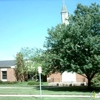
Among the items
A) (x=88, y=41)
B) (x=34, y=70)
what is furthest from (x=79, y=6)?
(x=34, y=70)

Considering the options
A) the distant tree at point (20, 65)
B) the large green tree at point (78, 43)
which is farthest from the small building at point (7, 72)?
the large green tree at point (78, 43)

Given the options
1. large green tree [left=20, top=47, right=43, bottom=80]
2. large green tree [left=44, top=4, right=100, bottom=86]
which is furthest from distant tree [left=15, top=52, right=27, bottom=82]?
large green tree [left=44, top=4, right=100, bottom=86]

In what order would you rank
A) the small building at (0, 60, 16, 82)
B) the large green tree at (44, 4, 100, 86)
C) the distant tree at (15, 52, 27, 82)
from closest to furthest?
1. the large green tree at (44, 4, 100, 86)
2. the distant tree at (15, 52, 27, 82)
3. the small building at (0, 60, 16, 82)

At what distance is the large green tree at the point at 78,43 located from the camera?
83.8ft

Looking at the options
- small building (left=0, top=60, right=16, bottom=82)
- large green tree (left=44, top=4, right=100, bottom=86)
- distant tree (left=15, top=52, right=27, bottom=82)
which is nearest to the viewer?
large green tree (left=44, top=4, right=100, bottom=86)

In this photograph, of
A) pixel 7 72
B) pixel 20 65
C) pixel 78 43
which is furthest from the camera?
pixel 7 72

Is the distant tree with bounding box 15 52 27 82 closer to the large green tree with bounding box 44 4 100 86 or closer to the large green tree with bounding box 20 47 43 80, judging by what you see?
the large green tree with bounding box 20 47 43 80

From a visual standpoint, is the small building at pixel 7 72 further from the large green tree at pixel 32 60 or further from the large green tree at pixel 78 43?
the large green tree at pixel 78 43

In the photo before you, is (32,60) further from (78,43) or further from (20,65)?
(78,43)

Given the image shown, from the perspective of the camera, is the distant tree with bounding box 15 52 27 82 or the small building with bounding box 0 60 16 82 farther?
the small building with bounding box 0 60 16 82

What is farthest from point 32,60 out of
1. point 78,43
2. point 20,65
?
point 78,43

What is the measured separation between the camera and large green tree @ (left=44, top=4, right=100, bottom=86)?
25.5 metres

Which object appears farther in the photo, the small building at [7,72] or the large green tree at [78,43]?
the small building at [7,72]

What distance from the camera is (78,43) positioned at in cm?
2630
